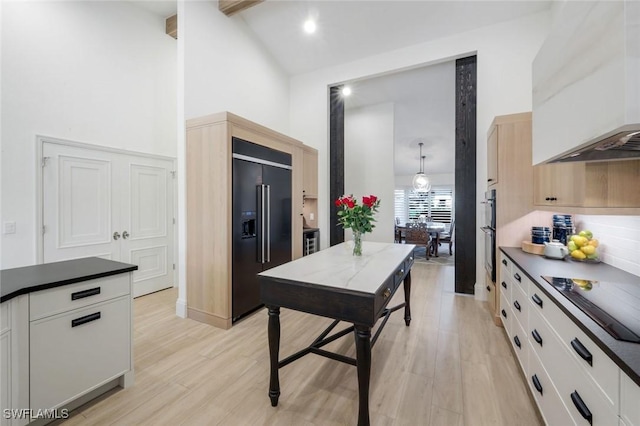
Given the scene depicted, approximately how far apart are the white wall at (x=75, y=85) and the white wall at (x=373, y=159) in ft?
12.3

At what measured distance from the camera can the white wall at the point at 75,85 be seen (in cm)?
265

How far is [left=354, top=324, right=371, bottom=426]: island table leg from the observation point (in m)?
1.46

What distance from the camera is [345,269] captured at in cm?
190

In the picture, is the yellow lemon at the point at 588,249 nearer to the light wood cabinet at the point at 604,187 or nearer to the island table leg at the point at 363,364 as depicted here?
the light wood cabinet at the point at 604,187

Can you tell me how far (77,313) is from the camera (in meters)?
1.64

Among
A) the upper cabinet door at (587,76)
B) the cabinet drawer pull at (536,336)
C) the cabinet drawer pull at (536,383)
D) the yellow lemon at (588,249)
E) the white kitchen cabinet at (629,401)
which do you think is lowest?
the cabinet drawer pull at (536,383)

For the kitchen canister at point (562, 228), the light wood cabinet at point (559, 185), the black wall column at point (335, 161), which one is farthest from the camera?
the black wall column at point (335, 161)

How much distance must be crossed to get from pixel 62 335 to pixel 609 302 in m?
3.00

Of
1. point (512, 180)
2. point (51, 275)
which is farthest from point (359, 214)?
point (51, 275)

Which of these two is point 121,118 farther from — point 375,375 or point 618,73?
point 618,73

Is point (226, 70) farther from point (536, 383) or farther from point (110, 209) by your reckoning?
point (536, 383)

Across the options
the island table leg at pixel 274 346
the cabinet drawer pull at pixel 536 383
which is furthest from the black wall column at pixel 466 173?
the island table leg at pixel 274 346

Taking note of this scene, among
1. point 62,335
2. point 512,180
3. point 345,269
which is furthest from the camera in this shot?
point 512,180

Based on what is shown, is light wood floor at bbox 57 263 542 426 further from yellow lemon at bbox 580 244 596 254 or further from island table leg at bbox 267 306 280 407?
yellow lemon at bbox 580 244 596 254
